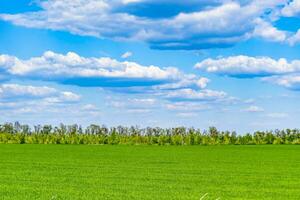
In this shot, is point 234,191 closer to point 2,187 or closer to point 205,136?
point 2,187

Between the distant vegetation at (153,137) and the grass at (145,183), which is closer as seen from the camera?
the grass at (145,183)

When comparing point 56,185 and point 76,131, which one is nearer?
point 56,185

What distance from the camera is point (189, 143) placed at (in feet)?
242

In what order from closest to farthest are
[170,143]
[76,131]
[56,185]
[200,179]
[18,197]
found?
[18,197], [56,185], [200,179], [170,143], [76,131]

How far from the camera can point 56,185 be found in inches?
734

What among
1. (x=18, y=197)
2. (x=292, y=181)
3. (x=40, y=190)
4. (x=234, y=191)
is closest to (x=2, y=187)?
(x=40, y=190)

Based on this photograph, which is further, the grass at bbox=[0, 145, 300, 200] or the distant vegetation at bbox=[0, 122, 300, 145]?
the distant vegetation at bbox=[0, 122, 300, 145]

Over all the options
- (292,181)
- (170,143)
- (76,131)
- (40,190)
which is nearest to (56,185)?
(40,190)

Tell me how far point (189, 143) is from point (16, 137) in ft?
72.6

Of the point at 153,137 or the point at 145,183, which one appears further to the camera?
the point at 153,137

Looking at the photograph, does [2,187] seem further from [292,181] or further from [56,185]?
[292,181]

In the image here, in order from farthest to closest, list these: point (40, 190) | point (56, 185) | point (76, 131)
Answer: point (76, 131)
point (56, 185)
point (40, 190)

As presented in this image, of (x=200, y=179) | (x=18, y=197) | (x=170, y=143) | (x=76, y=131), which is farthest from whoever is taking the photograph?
(x=76, y=131)

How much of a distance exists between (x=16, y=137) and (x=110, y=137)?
1242 centimetres
